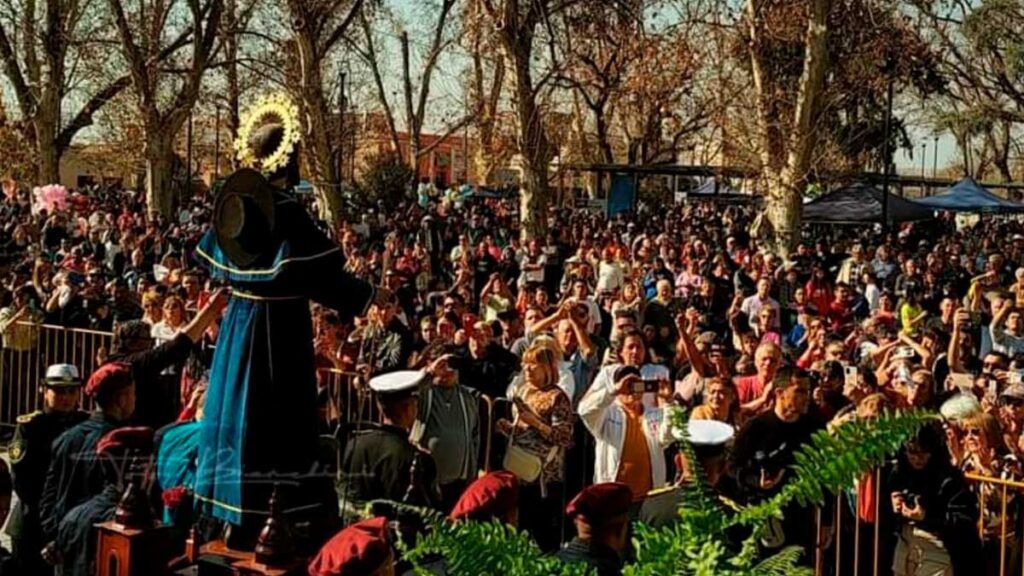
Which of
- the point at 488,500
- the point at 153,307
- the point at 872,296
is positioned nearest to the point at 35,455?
the point at 488,500

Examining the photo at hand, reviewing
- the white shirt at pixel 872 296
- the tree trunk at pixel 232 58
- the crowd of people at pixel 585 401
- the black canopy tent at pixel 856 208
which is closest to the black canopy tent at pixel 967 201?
the black canopy tent at pixel 856 208

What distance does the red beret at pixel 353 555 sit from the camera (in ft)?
10.7

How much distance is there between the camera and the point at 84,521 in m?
4.45

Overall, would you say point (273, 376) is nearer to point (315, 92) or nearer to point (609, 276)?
point (609, 276)

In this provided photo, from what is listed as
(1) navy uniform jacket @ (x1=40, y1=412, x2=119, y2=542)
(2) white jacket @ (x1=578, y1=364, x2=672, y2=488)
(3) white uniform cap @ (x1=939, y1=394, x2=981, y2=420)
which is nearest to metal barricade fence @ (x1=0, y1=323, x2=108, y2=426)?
(2) white jacket @ (x1=578, y1=364, x2=672, y2=488)

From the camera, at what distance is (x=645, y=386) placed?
7137 mm

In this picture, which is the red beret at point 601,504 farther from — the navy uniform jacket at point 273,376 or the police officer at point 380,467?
the navy uniform jacket at point 273,376

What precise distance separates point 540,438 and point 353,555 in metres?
3.92

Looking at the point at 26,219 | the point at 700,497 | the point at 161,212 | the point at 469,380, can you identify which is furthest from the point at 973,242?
the point at 700,497

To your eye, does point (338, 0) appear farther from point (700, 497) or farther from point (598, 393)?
point (700, 497)

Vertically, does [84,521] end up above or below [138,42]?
below

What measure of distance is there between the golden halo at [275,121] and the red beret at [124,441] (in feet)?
3.88

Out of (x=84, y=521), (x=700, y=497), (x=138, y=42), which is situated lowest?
(x=84, y=521)

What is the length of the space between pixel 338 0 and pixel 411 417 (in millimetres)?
17617
